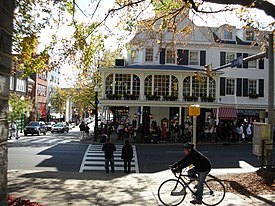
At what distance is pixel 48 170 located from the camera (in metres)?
15.2

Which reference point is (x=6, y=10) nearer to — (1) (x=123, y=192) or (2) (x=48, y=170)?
(1) (x=123, y=192)

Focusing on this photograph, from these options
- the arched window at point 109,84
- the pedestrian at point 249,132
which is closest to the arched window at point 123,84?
the arched window at point 109,84

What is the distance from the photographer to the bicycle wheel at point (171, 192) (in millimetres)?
8930

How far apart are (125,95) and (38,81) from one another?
1512 inches

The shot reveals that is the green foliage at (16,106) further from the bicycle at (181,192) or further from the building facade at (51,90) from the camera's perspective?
the bicycle at (181,192)

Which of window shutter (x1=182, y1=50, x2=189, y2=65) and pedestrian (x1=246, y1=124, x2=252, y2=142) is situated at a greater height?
window shutter (x1=182, y1=50, x2=189, y2=65)

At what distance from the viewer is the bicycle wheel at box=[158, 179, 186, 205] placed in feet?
29.3

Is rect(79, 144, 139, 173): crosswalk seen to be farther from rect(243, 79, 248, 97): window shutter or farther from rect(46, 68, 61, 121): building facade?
rect(46, 68, 61, 121): building facade

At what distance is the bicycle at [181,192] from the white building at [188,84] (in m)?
21.9

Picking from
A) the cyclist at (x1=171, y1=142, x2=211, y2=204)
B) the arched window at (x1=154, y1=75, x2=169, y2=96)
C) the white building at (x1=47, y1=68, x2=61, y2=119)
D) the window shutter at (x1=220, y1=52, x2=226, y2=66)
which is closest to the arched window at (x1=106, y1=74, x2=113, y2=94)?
the arched window at (x1=154, y1=75, x2=169, y2=96)

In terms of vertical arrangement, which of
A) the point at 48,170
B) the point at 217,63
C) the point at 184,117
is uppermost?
the point at 217,63

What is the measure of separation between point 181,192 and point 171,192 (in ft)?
0.84

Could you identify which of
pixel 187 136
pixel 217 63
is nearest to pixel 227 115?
pixel 217 63

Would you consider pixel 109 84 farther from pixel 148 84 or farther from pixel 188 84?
pixel 188 84
